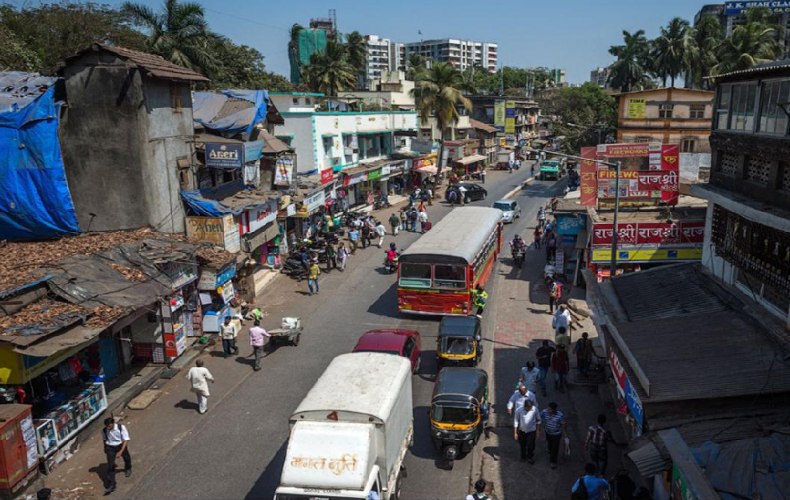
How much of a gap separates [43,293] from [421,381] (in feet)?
32.6

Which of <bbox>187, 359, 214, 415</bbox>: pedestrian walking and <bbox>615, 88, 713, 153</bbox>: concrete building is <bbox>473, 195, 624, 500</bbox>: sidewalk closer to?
<bbox>187, 359, 214, 415</bbox>: pedestrian walking

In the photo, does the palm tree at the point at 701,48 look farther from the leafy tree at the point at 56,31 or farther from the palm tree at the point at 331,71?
the leafy tree at the point at 56,31

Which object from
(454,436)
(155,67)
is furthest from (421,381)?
(155,67)

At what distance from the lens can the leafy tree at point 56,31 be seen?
31.9m

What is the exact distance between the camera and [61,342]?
499 inches

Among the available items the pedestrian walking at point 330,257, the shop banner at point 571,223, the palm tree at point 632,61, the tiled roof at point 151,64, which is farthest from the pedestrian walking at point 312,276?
the palm tree at point 632,61

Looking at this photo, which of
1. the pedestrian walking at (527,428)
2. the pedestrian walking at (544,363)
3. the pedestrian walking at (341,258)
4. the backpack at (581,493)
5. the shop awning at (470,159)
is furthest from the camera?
the shop awning at (470,159)

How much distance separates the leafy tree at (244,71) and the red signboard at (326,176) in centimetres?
1836

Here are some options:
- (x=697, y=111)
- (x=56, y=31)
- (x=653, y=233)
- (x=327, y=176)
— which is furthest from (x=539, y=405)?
(x=56, y=31)

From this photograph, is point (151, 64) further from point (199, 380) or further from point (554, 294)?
point (554, 294)

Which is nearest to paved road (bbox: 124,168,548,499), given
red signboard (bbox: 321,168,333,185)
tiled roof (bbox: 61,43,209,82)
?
tiled roof (bbox: 61,43,209,82)

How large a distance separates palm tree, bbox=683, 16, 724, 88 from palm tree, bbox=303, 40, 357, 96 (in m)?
31.5

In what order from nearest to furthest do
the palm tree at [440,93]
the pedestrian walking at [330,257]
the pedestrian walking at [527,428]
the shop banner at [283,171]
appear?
the pedestrian walking at [527,428]
the shop banner at [283,171]
the pedestrian walking at [330,257]
the palm tree at [440,93]

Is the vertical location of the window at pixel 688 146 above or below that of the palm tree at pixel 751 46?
below
